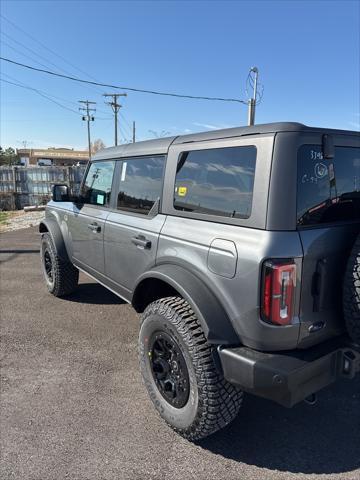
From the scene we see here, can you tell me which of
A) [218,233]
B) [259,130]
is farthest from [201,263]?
[259,130]

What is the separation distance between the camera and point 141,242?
2783 mm

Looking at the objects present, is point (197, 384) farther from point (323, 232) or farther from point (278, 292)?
point (323, 232)

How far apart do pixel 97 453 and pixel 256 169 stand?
1978 millimetres

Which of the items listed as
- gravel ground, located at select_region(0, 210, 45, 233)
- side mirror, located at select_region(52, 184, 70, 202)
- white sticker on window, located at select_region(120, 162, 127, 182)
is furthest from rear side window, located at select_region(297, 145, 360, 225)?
gravel ground, located at select_region(0, 210, 45, 233)

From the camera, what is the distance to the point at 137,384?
300 cm

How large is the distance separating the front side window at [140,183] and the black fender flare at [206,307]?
81 cm

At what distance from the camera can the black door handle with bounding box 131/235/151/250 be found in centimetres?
271

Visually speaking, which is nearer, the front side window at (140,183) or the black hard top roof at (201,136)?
the black hard top roof at (201,136)

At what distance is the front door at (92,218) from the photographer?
11.8 ft

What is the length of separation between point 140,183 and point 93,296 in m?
2.59

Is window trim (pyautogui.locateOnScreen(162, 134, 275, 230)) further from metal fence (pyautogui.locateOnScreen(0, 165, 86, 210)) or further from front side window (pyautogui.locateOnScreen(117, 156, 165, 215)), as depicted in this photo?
metal fence (pyautogui.locateOnScreen(0, 165, 86, 210))

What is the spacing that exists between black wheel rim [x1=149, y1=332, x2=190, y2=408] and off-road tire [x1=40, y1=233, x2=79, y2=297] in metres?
2.54

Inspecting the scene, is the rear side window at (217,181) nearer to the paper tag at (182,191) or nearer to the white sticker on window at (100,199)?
the paper tag at (182,191)


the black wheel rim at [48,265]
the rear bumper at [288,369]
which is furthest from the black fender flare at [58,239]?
the rear bumper at [288,369]
